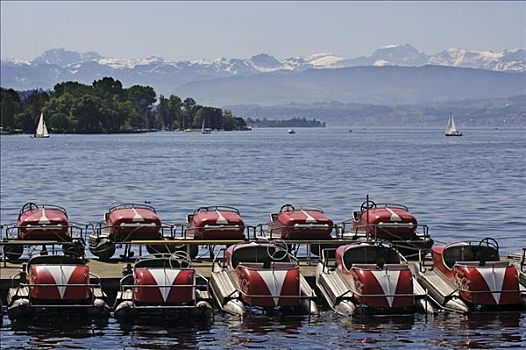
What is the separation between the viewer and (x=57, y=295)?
29.4 metres

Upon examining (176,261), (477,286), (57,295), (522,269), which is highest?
(176,261)

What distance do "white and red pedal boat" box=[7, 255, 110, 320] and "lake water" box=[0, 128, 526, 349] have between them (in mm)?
512

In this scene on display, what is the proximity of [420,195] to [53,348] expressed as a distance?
60718mm

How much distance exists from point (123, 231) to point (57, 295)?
8900 mm

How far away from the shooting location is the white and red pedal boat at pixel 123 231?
37875mm

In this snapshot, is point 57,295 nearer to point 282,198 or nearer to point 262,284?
point 262,284

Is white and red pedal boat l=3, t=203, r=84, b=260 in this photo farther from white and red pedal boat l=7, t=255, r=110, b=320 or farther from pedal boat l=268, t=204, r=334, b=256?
pedal boat l=268, t=204, r=334, b=256

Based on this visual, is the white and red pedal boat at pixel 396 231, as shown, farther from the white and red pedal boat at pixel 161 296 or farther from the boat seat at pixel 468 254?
the white and red pedal boat at pixel 161 296

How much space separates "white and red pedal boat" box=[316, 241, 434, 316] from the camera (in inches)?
1175

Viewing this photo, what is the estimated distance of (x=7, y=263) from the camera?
36.5m

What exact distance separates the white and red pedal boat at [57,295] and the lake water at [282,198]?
0.51 meters

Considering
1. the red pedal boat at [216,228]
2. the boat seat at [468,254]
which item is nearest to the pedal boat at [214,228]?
the red pedal boat at [216,228]

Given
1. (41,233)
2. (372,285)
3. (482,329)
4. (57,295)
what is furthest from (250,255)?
(41,233)

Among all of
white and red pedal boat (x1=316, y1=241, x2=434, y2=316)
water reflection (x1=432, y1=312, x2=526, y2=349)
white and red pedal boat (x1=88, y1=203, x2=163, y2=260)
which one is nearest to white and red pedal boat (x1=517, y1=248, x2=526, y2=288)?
water reflection (x1=432, y1=312, x2=526, y2=349)
